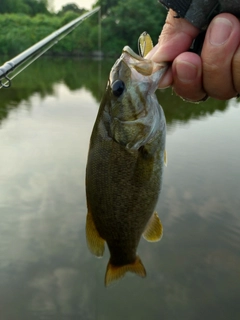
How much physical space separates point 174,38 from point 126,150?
54 cm

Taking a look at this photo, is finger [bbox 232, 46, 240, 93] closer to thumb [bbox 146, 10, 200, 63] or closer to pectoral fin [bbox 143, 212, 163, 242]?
thumb [bbox 146, 10, 200, 63]

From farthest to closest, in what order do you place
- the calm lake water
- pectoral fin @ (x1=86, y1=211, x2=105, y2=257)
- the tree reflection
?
the tree reflection < the calm lake water < pectoral fin @ (x1=86, y1=211, x2=105, y2=257)

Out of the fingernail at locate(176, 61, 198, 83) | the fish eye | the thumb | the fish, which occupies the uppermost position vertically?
the thumb

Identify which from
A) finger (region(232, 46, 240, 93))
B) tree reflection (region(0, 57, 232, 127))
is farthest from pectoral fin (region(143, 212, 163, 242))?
tree reflection (region(0, 57, 232, 127))

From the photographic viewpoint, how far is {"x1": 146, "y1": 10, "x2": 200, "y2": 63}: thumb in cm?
160

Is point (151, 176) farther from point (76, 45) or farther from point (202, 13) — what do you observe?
point (76, 45)

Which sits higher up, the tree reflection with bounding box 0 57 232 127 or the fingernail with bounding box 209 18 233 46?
the fingernail with bounding box 209 18 233 46

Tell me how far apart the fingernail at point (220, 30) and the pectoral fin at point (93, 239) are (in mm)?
1042

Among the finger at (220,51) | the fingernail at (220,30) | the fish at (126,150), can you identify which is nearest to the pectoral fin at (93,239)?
the fish at (126,150)

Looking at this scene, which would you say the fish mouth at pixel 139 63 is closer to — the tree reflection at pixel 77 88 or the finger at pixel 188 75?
the finger at pixel 188 75

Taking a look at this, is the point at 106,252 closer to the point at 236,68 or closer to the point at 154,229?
the point at 154,229

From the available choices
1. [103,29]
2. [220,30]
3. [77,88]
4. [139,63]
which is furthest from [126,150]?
[103,29]

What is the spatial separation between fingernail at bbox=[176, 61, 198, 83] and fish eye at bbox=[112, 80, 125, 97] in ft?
0.83

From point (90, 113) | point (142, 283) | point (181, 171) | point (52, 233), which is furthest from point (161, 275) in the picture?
point (90, 113)
